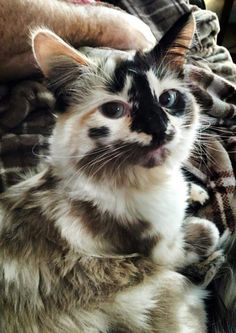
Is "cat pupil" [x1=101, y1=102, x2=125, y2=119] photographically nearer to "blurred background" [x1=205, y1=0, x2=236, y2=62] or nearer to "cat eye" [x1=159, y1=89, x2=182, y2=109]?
"cat eye" [x1=159, y1=89, x2=182, y2=109]

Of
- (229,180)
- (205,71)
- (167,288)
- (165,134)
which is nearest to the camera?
(165,134)

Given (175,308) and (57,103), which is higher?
(57,103)

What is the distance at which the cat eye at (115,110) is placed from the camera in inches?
33.0

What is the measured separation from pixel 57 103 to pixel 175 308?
446 mm

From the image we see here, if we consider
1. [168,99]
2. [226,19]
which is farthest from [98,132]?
[226,19]

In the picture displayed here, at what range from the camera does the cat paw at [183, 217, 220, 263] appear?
102 centimetres

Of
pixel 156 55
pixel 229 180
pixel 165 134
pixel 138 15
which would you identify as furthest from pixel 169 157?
pixel 138 15

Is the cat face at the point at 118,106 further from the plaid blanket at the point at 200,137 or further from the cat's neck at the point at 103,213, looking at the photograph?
the plaid blanket at the point at 200,137

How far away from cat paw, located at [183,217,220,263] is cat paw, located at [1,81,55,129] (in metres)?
0.45

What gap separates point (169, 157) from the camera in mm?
897

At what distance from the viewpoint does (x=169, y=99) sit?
888 mm

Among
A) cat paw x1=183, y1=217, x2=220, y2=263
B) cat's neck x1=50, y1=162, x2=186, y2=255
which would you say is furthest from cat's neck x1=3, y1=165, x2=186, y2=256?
cat paw x1=183, y1=217, x2=220, y2=263

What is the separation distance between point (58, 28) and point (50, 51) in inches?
18.9

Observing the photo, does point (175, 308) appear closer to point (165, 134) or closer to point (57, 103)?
point (165, 134)
